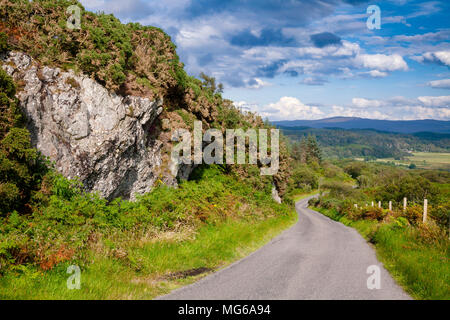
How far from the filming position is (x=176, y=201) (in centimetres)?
1303

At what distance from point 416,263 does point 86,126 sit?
1210 cm

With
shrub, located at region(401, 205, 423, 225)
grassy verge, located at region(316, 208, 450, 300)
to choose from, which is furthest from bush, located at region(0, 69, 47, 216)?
shrub, located at region(401, 205, 423, 225)

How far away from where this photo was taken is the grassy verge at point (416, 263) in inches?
288

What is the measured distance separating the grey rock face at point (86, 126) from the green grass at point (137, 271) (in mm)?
4258

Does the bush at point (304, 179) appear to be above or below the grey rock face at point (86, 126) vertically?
below

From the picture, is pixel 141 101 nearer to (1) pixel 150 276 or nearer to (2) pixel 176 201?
(2) pixel 176 201

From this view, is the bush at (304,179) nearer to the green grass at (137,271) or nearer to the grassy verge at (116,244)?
the grassy verge at (116,244)

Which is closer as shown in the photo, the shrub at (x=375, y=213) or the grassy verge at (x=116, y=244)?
the grassy verge at (x=116, y=244)

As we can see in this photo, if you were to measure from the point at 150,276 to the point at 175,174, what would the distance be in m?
9.07

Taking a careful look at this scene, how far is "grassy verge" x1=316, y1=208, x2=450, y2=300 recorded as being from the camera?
7305 millimetres

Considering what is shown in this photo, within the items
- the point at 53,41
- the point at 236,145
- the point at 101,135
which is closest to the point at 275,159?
the point at 236,145

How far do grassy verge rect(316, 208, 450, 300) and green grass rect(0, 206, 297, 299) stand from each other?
197 inches

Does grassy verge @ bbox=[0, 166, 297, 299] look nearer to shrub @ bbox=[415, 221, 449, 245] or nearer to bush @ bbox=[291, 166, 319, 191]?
shrub @ bbox=[415, 221, 449, 245]

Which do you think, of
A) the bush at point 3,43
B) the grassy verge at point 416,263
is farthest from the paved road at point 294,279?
the bush at point 3,43
